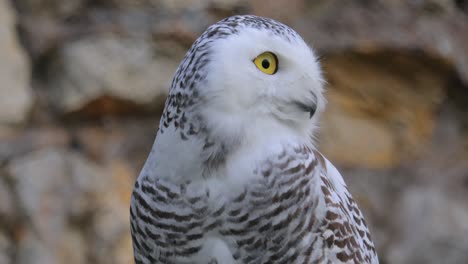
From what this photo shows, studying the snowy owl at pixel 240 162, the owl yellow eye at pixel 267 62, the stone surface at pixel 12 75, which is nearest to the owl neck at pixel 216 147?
the snowy owl at pixel 240 162

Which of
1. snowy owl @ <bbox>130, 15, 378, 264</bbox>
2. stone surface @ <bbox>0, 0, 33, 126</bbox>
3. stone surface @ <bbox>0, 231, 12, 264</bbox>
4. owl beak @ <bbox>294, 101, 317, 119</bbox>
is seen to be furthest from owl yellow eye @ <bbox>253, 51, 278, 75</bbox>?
stone surface @ <bbox>0, 231, 12, 264</bbox>

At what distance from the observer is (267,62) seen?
1.93 metres

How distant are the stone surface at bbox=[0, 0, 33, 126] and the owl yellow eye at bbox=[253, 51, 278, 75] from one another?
229 cm

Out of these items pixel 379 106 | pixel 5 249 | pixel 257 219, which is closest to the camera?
pixel 257 219

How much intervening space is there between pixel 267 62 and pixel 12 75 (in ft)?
7.73

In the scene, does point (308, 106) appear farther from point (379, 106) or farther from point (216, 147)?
point (379, 106)

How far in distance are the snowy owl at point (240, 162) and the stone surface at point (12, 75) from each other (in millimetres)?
2084

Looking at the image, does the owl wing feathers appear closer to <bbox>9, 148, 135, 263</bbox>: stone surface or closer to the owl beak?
the owl beak

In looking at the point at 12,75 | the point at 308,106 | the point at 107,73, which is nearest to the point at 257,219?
the point at 308,106

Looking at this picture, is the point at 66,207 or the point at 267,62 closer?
the point at 267,62

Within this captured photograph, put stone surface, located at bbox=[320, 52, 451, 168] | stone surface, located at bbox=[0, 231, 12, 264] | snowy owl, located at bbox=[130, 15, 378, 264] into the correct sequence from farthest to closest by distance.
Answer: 1. stone surface, located at bbox=[320, 52, 451, 168]
2. stone surface, located at bbox=[0, 231, 12, 264]
3. snowy owl, located at bbox=[130, 15, 378, 264]

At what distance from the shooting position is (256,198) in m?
1.91

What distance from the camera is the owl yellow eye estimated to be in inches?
75.5

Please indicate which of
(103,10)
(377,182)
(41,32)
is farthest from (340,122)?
(41,32)
